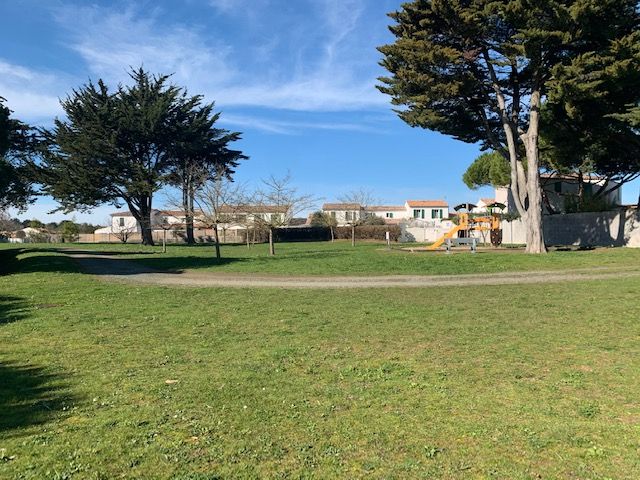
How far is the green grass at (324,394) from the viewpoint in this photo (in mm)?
3510

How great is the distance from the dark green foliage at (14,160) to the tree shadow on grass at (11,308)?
28.7 ft

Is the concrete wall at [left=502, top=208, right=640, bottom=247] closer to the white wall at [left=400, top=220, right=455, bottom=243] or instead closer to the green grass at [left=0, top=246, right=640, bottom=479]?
the green grass at [left=0, top=246, right=640, bottom=479]

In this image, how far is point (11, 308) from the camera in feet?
35.8

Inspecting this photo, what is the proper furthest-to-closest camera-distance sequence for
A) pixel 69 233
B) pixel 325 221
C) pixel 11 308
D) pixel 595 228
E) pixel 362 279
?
1. pixel 69 233
2. pixel 325 221
3. pixel 595 228
4. pixel 362 279
5. pixel 11 308

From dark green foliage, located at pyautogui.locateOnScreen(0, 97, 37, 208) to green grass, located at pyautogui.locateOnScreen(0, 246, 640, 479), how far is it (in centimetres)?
1234

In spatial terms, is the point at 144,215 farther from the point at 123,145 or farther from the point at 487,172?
the point at 487,172

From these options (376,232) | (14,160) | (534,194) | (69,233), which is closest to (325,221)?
(376,232)

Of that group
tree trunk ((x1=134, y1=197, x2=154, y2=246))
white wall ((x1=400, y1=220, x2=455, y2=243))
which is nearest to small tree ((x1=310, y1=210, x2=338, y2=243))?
white wall ((x1=400, y1=220, x2=455, y2=243))

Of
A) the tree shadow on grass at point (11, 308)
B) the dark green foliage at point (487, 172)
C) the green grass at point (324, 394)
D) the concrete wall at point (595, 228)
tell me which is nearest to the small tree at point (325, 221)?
the dark green foliage at point (487, 172)

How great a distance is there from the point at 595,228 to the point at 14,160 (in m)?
37.3

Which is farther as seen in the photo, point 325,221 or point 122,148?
point 325,221

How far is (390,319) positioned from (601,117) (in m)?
20.9

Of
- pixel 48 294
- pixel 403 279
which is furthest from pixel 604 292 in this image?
pixel 48 294

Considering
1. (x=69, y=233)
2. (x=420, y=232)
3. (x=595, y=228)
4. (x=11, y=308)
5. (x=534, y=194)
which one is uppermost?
(x=534, y=194)
